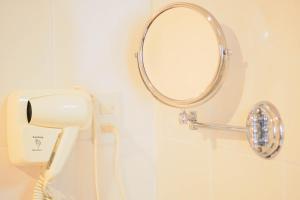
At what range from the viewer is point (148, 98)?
997mm

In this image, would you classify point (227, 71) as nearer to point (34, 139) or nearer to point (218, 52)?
point (218, 52)

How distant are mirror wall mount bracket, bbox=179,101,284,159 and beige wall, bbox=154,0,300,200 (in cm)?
1

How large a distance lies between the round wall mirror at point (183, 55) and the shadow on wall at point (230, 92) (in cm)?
6

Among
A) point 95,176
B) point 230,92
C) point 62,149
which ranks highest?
point 230,92

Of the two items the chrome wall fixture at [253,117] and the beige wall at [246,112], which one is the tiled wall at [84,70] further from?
the chrome wall fixture at [253,117]

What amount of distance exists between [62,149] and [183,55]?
1.28 ft

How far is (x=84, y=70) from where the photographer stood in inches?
35.5

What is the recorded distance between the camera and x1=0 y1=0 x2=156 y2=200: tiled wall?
82 cm

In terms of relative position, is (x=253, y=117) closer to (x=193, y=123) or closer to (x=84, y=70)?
(x=193, y=123)

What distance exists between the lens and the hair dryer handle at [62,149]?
75 centimetres

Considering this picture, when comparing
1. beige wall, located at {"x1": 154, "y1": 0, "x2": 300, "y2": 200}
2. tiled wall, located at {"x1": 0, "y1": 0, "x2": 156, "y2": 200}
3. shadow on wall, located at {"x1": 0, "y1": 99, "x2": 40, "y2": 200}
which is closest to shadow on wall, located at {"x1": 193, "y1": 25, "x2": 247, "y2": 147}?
beige wall, located at {"x1": 154, "y1": 0, "x2": 300, "y2": 200}

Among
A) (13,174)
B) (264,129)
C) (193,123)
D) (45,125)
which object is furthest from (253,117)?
(13,174)

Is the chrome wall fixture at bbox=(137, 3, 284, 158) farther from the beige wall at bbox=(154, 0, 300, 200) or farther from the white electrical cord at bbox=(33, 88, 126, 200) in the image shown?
the white electrical cord at bbox=(33, 88, 126, 200)

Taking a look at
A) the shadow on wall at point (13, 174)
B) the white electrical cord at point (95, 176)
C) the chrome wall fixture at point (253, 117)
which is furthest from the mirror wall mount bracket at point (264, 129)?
the shadow on wall at point (13, 174)
